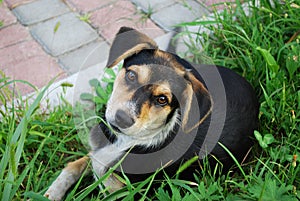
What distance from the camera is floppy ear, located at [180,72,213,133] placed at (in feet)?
9.21

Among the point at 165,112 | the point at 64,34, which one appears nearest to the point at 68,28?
the point at 64,34

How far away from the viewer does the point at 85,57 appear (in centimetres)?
439

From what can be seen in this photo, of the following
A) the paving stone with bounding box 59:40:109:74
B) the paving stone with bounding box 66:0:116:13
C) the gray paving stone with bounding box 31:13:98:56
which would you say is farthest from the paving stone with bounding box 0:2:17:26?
the paving stone with bounding box 59:40:109:74

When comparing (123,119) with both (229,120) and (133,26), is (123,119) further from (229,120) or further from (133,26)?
(133,26)

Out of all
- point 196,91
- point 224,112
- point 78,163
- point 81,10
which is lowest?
point 78,163

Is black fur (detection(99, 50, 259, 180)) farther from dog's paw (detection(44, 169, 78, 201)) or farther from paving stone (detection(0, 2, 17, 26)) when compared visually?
paving stone (detection(0, 2, 17, 26))

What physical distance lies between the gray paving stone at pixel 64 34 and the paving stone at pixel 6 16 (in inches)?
9.6

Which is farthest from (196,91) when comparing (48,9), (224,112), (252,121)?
(48,9)

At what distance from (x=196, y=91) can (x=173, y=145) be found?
469mm

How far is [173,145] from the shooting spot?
308cm

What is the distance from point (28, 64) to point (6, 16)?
0.71 meters

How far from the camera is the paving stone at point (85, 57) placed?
4.29 m

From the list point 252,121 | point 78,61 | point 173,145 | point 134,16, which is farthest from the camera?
point 134,16

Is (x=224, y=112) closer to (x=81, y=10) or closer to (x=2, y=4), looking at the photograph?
(x=81, y=10)
